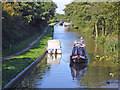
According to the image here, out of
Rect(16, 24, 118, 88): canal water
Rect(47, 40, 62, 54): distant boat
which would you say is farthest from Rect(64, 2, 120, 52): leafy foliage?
Rect(47, 40, 62, 54): distant boat

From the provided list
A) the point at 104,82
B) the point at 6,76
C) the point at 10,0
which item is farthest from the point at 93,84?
the point at 10,0

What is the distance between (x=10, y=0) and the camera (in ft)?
129

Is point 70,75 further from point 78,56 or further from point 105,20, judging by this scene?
point 105,20

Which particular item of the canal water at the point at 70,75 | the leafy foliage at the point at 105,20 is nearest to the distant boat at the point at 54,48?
the canal water at the point at 70,75

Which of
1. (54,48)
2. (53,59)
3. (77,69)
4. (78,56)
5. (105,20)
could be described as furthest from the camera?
(105,20)

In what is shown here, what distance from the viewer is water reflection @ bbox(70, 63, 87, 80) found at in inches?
770

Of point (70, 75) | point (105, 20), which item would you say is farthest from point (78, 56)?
point (105, 20)

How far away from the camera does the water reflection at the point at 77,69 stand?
19.6 m

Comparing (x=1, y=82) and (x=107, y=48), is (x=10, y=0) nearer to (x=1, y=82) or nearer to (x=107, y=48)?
(x=107, y=48)

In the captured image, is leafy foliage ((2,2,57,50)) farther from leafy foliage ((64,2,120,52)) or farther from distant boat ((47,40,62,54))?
leafy foliage ((64,2,120,52))

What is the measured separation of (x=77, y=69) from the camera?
2212 centimetres

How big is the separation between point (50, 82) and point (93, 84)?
3.07m

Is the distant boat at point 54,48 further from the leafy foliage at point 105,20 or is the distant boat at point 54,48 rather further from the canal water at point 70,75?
the leafy foliage at point 105,20

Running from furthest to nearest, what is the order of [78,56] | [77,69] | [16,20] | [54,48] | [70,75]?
[16,20]
[54,48]
[78,56]
[77,69]
[70,75]
